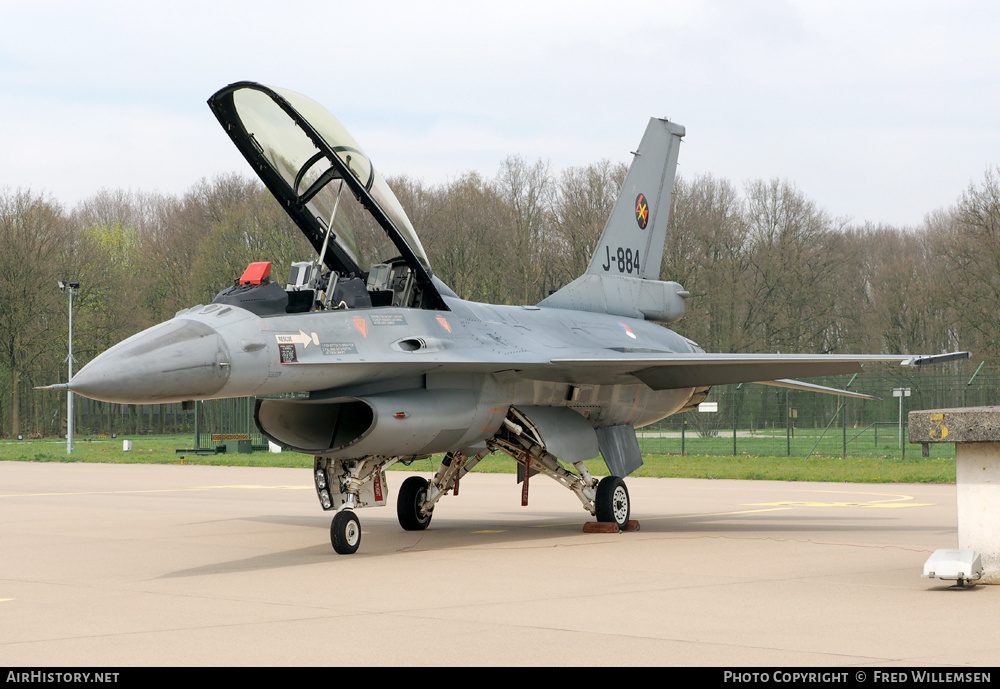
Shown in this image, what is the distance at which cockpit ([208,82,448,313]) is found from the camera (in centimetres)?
1020

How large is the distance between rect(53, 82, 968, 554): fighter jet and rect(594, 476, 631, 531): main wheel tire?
23 mm

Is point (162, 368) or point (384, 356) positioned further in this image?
point (384, 356)

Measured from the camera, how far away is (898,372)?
127 ft

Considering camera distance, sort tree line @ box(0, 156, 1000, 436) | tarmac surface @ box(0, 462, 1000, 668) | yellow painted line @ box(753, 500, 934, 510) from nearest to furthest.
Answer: tarmac surface @ box(0, 462, 1000, 668), yellow painted line @ box(753, 500, 934, 510), tree line @ box(0, 156, 1000, 436)

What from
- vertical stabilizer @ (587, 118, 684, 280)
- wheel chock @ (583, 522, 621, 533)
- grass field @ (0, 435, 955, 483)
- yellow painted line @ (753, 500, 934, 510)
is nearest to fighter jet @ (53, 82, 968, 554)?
wheel chock @ (583, 522, 621, 533)

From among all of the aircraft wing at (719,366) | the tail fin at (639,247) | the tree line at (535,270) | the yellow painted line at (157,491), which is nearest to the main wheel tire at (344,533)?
the aircraft wing at (719,366)

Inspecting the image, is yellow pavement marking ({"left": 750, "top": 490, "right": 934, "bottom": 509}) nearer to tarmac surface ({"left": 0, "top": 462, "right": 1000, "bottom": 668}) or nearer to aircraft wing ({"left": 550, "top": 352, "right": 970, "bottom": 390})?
tarmac surface ({"left": 0, "top": 462, "right": 1000, "bottom": 668})

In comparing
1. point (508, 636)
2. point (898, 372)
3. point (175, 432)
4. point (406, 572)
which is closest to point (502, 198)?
point (898, 372)

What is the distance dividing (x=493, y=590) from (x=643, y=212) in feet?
26.8

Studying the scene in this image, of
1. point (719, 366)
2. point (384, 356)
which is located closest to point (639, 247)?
point (719, 366)

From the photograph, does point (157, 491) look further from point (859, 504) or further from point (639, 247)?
point (859, 504)

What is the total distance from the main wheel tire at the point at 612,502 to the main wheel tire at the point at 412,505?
6.85 ft

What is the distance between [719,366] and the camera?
41.5 feet

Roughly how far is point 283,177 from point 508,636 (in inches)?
244
